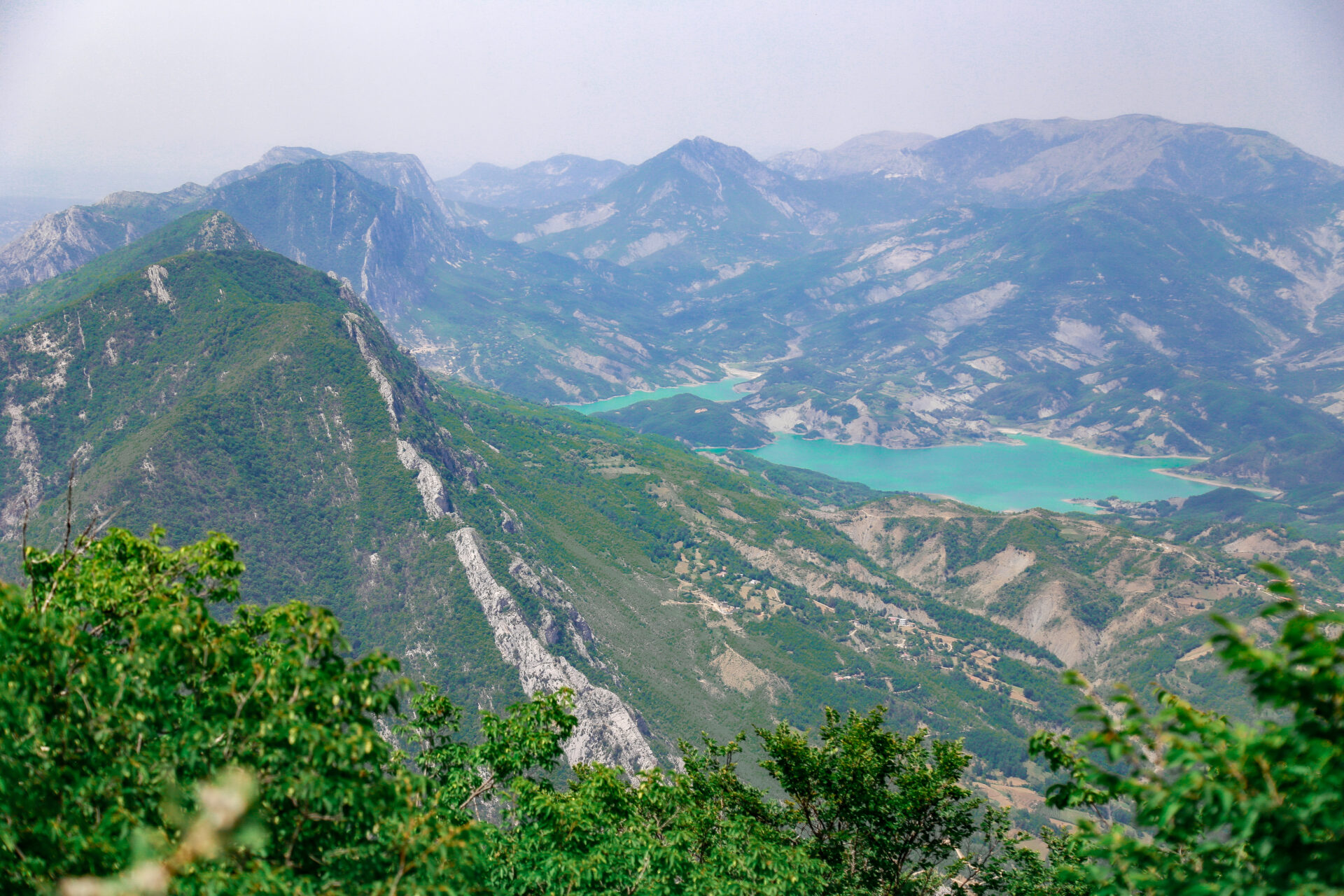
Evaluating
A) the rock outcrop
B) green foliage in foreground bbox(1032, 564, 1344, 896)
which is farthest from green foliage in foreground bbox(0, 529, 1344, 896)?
the rock outcrop

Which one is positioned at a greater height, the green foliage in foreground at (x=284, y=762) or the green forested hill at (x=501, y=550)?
the green foliage in foreground at (x=284, y=762)

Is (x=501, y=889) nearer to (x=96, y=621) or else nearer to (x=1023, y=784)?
(x=96, y=621)

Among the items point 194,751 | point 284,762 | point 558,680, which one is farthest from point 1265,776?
point 558,680

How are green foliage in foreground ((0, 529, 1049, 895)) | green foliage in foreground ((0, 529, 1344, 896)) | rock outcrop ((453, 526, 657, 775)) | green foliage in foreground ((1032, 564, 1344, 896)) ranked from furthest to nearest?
1. rock outcrop ((453, 526, 657, 775))
2. green foliage in foreground ((0, 529, 1049, 895))
3. green foliage in foreground ((0, 529, 1344, 896))
4. green foliage in foreground ((1032, 564, 1344, 896))

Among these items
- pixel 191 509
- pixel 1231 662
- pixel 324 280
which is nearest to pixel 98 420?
pixel 191 509

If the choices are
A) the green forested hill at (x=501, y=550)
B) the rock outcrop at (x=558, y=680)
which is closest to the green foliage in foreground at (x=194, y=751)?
the rock outcrop at (x=558, y=680)

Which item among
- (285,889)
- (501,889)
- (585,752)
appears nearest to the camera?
(285,889)

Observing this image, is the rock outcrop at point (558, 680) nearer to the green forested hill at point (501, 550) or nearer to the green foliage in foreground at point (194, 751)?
the green forested hill at point (501, 550)

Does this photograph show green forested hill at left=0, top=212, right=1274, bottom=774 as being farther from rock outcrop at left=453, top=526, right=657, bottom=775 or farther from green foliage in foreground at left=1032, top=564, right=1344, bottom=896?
green foliage in foreground at left=1032, top=564, right=1344, bottom=896

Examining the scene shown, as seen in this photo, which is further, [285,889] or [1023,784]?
[1023,784]

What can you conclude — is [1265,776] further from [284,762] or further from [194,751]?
[194,751]

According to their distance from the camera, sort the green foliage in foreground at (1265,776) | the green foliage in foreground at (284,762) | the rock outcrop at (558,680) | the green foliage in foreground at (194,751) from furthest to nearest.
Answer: the rock outcrop at (558,680)
the green foliage in foreground at (194,751)
the green foliage in foreground at (284,762)
the green foliage in foreground at (1265,776)
